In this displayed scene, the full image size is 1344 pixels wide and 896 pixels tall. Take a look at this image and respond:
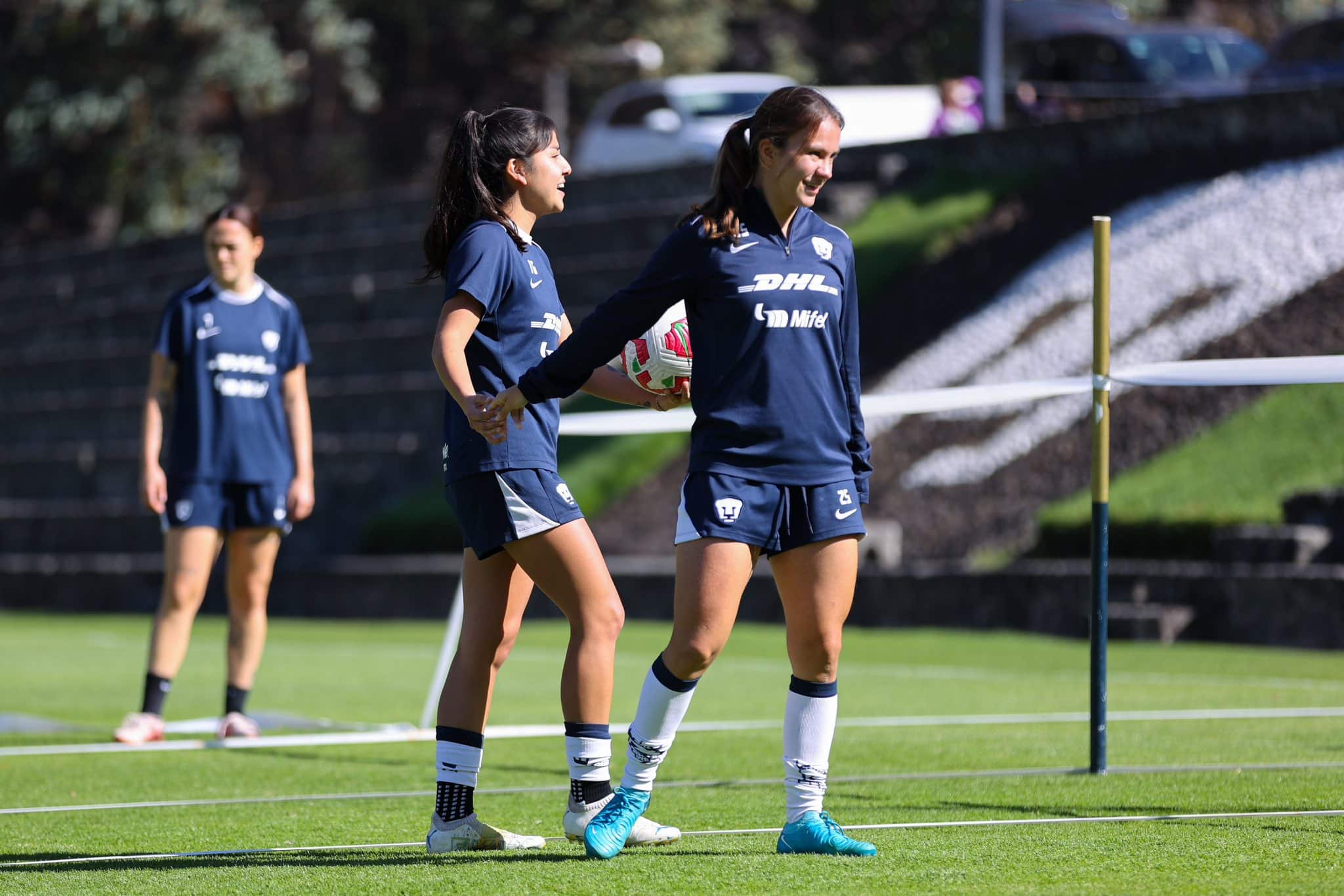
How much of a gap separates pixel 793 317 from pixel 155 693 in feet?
15.1

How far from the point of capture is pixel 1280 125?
20.4 m

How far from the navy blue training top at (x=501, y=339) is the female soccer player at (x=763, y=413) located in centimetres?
14

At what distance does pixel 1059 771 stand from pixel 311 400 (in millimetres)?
18970

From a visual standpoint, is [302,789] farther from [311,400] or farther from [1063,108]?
[1063,108]

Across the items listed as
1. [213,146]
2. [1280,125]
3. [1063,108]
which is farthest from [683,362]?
[213,146]

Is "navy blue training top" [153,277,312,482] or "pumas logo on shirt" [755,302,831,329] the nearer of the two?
"pumas logo on shirt" [755,302,831,329]

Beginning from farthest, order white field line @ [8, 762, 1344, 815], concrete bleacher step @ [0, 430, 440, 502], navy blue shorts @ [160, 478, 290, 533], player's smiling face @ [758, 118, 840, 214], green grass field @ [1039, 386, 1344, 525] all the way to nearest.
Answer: concrete bleacher step @ [0, 430, 440, 502] < green grass field @ [1039, 386, 1344, 525] < navy blue shorts @ [160, 478, 290, 533] < white field line @ [8, 762, 1344, 815] < player's smiling face @ [758, 118, 840, 214]

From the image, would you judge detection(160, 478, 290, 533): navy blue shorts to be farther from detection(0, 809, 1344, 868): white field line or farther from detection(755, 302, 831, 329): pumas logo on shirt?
detection(755, 302, 831, 329): pumas logo on shirt

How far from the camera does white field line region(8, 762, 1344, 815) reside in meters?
6.48

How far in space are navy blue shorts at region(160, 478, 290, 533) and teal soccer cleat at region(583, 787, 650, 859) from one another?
3800mm

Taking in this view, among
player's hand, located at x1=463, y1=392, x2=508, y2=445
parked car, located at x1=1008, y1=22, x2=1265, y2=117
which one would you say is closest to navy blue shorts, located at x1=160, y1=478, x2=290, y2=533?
player's hand, located at x1=463, y1=392, x2=508, y2=445

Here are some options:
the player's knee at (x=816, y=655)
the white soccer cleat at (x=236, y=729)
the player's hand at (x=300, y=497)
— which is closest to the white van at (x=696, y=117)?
the player's hand at (x=300, y=497)

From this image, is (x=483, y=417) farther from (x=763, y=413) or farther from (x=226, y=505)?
(x=226, y=505)

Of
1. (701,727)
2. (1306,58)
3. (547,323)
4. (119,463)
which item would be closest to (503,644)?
(547,323)
